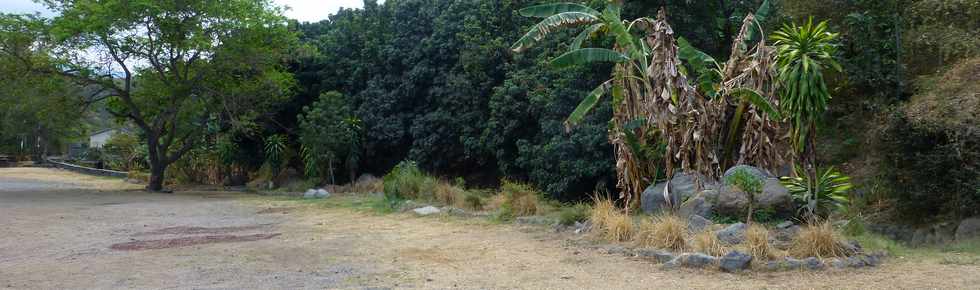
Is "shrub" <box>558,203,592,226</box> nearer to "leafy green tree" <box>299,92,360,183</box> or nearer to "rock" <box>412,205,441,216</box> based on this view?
"rock" <box>412,205,441,216</box>

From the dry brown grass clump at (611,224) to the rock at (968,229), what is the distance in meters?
4.86

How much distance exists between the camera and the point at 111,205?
836 inches

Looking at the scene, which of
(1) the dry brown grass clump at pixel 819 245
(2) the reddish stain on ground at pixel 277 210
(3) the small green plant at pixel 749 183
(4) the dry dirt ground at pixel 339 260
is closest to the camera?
(4) the dry dirt ground at pixel 339 260

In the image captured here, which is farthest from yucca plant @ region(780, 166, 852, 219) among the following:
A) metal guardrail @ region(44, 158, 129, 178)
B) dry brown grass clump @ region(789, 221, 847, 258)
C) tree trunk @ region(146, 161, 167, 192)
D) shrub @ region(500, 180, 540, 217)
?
metal guardrail @ region(44, 158, 129, 178)

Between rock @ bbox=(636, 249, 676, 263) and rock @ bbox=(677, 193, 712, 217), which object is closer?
rock @ bbox=(636, 249, 676, 263)

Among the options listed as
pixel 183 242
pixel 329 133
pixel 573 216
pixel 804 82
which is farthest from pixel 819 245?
pixel 329 133

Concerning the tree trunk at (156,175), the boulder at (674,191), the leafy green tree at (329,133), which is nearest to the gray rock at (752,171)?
the boulder at (674,191)

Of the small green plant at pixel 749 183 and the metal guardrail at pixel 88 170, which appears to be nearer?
the small green plant at pixel 749 183

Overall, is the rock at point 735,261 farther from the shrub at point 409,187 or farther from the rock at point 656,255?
the shrub at point 409,187

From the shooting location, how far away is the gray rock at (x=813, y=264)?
9297 mm

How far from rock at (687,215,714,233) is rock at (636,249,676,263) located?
1024 mm

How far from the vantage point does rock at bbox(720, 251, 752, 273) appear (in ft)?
30.6

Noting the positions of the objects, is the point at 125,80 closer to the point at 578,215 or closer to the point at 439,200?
the point at 439,200

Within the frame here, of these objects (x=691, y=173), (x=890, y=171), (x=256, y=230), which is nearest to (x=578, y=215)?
(x=691, y=173)
